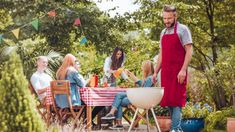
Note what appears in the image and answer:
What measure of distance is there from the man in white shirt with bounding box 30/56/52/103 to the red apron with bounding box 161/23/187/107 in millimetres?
2759

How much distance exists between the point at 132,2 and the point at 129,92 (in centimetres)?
736

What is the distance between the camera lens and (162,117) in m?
8.46

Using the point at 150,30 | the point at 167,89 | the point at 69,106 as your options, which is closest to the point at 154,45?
the point at 150,30

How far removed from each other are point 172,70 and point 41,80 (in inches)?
118

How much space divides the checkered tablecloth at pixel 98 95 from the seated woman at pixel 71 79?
110 millimetres

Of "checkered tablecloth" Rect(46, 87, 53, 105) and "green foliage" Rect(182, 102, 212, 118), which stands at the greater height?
"checkered tablecloth" Rect(46, 87, 53, 105)

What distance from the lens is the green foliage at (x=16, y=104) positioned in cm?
325

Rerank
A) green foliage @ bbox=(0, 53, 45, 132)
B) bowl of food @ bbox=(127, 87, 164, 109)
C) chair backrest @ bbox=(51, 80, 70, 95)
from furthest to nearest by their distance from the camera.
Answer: chair backrest @ bbox=(51, 80, 70, 95)
bowl of food @ bbox=(127, 87, 164, 109)
green foliage @ bbox=(0, 53, 45, 132)

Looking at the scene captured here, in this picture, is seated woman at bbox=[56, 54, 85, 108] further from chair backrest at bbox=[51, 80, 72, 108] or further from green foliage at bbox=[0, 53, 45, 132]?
green foliage at bbox=[0, 53, 45, 132]

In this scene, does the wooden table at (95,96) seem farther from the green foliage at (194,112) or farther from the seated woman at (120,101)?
the green foliage at (194,112)

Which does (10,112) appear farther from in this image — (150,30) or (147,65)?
(150,30)

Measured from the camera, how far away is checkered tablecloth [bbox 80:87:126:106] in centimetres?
842

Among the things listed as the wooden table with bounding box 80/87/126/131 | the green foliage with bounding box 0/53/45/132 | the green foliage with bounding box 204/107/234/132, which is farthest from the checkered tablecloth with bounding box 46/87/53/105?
the green foliage with bounding box 0/53/45/132

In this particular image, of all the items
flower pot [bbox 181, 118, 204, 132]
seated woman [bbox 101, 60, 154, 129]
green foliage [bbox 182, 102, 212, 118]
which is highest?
seated woman [bbox 101, 60, 154, 129]
